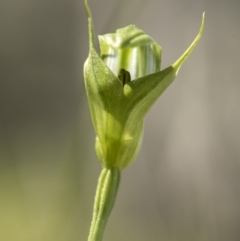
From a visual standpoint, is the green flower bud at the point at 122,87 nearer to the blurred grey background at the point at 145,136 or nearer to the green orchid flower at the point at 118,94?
the green orchid flower at the point at 118,94

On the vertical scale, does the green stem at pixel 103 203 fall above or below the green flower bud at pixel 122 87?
below

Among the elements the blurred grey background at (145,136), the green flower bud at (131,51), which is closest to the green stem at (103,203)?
the green flower bud at (131,51)

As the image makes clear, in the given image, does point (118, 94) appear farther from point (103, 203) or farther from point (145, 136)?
point (145, 136)

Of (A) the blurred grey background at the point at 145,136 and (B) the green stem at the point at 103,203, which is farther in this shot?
(A) the blurred grey background at the point at 145,136

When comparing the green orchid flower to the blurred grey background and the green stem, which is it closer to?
the green stem

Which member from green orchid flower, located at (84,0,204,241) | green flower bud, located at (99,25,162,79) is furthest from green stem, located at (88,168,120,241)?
green flower bud, located at (99,25,162,79)

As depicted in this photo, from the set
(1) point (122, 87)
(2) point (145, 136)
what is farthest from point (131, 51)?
(2) point (145, 136)

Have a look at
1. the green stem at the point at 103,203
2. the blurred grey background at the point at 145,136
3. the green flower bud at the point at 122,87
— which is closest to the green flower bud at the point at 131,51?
the green flower bud at the point at 122,87
